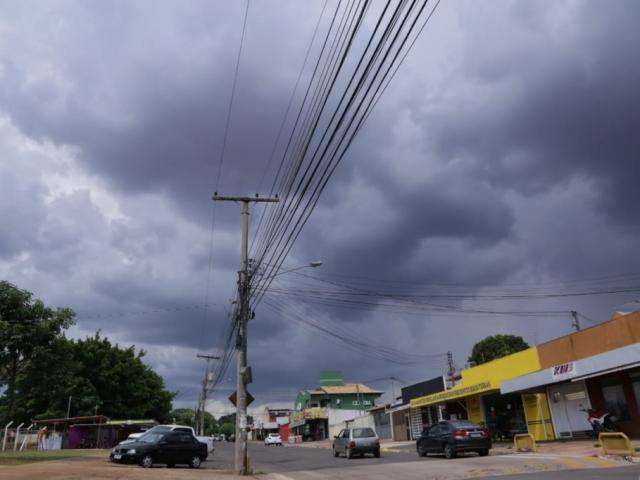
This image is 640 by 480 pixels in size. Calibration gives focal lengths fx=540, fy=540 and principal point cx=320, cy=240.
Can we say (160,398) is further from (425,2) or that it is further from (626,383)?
(425,2)

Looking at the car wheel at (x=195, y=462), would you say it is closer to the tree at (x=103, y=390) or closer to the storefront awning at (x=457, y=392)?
the storefront awning at (x=457, y=392)

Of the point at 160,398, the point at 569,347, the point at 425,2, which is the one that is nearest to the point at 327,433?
the point at 160,398

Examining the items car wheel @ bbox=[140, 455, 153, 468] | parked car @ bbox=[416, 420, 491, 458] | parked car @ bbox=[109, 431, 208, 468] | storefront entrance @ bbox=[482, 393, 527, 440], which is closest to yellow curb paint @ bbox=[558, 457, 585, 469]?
parked car @ bbox=[416, 420, 491, 458]

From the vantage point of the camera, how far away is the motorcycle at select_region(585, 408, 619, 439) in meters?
20.9

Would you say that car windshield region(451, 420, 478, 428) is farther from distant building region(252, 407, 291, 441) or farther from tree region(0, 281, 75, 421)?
distant building region(252, 407, 291, 441)

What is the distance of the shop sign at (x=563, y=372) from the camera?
21.9 m

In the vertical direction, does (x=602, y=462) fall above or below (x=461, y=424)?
below

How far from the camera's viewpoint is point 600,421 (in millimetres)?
21391

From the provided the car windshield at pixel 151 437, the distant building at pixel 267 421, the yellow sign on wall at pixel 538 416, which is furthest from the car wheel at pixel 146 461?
the distant building at pixel 267 421

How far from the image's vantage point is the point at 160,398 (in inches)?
2459

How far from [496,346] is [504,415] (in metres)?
33.1

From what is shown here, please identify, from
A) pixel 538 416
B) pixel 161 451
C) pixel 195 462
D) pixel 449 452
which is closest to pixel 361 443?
pixel 449 452

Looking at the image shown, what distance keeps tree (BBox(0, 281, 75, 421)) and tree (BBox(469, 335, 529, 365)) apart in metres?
46.0

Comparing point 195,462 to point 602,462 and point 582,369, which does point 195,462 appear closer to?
point 602,462
